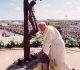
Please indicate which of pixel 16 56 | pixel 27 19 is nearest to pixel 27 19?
pixel 27 19

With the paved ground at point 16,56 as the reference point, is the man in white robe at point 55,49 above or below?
above

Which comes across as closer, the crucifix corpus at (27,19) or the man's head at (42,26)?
the man's head at (42,26)

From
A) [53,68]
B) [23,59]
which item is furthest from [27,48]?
[53,68]

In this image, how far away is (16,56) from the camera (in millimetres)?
11625

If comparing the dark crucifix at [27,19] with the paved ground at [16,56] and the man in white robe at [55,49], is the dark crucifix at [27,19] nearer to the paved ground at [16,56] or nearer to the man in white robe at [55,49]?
the man in white robe at [55,49]

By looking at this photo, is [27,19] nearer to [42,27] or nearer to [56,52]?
[42,27]

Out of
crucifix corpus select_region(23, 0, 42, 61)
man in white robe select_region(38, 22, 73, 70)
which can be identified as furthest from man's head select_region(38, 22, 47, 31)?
crucifix corpus select_region(23, 0, 42, 61)

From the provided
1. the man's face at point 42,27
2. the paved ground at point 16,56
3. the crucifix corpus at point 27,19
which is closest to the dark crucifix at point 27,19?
the crucifix corpus at point 27,19

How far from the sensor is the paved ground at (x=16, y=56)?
10289 mm

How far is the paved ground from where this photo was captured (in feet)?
33.8

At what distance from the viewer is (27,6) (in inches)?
278

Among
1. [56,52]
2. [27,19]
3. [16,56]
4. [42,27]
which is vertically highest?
[27,19]

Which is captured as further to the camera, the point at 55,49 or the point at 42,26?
the point at 55,49

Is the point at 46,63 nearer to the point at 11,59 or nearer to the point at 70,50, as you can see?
the point at 11,59
